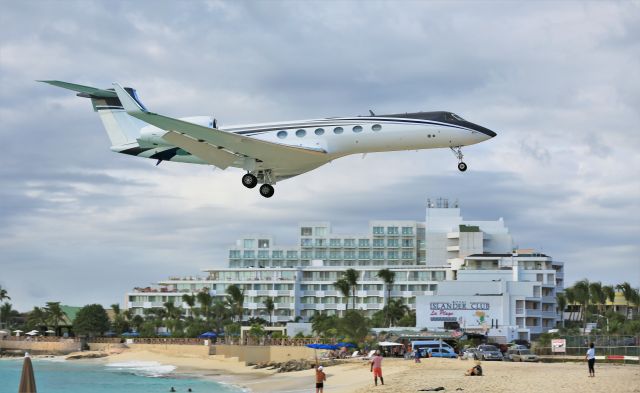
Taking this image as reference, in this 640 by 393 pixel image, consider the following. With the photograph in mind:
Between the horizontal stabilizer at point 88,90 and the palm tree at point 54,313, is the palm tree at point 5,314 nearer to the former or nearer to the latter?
the palm tree at point 54,313

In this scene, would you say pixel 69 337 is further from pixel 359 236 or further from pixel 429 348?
pixel 429 348

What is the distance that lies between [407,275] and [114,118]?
10474cm

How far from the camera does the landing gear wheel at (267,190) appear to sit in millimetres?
43188

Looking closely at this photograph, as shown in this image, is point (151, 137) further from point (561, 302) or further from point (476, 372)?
point (561, 302)

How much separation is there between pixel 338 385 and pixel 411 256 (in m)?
109

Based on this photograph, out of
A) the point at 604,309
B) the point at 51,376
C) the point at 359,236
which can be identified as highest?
the point at 359,236

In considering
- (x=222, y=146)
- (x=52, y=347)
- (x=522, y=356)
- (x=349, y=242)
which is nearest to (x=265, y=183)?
(x=222, y=146)

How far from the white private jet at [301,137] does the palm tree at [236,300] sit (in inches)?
4131

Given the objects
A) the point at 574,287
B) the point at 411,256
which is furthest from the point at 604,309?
the point at 411,256

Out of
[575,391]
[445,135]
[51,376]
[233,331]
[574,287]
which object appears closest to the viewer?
[575,391]

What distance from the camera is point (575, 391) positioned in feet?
122

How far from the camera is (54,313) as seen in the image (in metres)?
178

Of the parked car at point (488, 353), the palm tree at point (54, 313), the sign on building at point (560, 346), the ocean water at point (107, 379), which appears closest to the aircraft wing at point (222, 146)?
the parked car at point (488, 353)

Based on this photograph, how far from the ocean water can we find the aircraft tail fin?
35.8m
